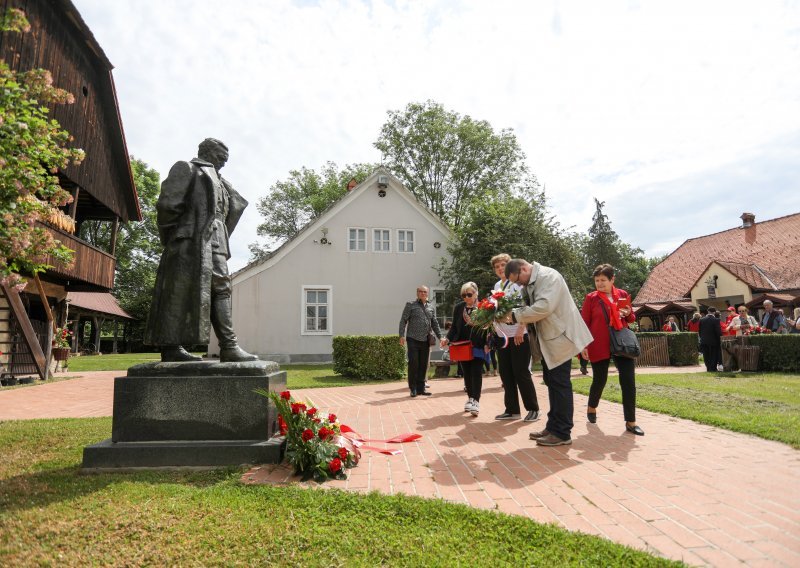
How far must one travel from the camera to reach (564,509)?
9.54ft

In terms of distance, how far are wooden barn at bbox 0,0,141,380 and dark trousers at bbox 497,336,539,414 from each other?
9.59 m

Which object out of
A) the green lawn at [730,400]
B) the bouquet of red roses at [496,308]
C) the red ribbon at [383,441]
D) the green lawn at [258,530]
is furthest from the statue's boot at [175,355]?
the green lawn at [730,400]

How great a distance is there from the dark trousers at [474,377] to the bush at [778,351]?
33.5ft

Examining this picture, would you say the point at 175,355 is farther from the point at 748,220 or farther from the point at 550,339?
the point at 748,220

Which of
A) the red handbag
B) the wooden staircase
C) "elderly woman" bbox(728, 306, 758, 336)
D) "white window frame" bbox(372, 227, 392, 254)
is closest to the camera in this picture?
the red handbag

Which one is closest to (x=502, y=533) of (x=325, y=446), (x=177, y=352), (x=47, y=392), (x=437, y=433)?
(x=325, y=446)

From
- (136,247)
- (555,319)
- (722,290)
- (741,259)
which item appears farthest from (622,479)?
(136,247)

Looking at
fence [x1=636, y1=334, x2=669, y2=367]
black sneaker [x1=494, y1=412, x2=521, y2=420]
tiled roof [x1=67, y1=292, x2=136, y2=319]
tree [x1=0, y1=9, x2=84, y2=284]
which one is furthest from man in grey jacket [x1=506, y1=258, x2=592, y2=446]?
tiled roof [x1=67, y1=292, x2=136, y2=319]

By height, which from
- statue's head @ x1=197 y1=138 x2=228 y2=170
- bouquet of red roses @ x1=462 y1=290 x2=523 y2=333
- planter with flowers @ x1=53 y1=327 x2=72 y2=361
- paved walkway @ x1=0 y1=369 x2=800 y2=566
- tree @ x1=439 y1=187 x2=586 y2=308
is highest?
tree @ x1=439 y1=187 x2=586 y2=308

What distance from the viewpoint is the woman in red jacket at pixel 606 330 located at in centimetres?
510

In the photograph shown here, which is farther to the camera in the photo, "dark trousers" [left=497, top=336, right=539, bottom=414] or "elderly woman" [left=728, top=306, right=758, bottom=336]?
"elderly woman" [left=728, top=306, right=758, bottom=336]

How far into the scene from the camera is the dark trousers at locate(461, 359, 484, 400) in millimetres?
6374

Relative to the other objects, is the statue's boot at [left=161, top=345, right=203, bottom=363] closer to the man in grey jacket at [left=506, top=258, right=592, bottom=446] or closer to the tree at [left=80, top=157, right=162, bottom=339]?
the man in grey jacket at [left=506, top=258, right=592, bottom=446]

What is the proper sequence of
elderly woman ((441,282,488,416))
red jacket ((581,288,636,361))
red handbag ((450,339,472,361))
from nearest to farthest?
red jacket ((581,288,636,361)) < elderly woman ((441,282,488,416)) < red handbag ((450,339,472,361))
